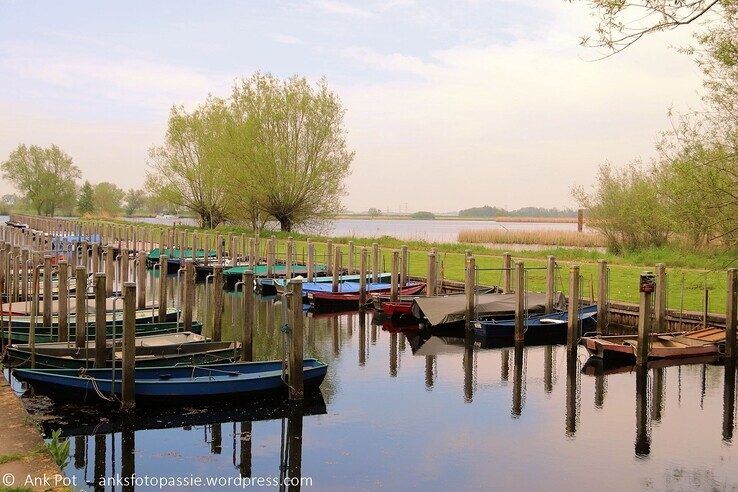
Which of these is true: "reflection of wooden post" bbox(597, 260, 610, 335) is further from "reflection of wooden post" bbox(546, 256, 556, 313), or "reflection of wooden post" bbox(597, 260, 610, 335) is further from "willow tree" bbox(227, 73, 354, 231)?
"willow tree" bbox(227, 73, 354, 231)

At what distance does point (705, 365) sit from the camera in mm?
18953

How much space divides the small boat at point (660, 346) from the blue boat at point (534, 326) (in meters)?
2.47

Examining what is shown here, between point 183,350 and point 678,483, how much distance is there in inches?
408

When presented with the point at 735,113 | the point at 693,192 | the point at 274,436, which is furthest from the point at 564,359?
the point at 274,436

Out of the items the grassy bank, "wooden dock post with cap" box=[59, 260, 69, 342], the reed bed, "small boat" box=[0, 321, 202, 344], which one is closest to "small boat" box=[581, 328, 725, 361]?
the grassy bank

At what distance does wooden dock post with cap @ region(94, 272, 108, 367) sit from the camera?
13680mm

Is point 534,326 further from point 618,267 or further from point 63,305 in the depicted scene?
point 63,305

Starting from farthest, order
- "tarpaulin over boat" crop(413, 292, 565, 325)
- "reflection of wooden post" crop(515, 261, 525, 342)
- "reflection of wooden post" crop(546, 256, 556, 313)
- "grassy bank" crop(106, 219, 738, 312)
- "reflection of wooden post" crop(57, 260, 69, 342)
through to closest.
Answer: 1. "grassy bank" crop(106, 219, 738, 312)
2. "reflection of wooden post" crop(546, 256, 556, 313)
3. "tarpaulin over boat" crop(413, 292, 565, 325)
4. "reflection of wooden post" crop(515, 261, 525, 342)
5. "reflection of wooden post" crop(57, 260, 69, 342)

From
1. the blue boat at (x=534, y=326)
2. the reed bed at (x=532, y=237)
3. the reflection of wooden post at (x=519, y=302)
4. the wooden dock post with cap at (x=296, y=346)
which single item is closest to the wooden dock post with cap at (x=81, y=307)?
the wooden dock post with cap at (x=296, y=346)

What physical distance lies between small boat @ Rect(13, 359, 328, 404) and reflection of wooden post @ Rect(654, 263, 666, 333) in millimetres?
10821

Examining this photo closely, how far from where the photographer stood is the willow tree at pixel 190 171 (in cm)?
6412

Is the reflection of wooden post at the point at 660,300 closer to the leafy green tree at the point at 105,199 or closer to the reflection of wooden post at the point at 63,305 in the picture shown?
the reflection of wooden post at the point at 63,305

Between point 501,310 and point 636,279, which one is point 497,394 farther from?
point 636,279

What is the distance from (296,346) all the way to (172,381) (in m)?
2.47
